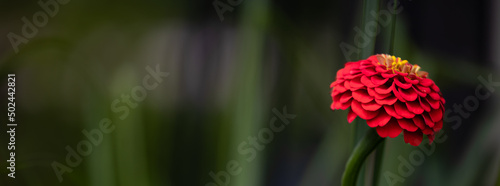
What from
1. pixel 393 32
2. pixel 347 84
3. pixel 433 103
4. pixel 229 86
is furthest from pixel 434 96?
pixel 229 86

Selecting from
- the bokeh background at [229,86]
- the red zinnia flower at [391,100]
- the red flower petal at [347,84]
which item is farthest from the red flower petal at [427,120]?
the bokeh background at [229,86]

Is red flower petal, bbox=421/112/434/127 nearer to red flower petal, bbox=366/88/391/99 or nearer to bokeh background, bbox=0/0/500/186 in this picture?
red flower petal, bbox=366/88/391/99

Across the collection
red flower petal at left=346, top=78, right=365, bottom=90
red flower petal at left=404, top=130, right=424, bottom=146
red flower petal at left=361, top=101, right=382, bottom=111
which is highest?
red flower petal at left=346, top=78, right=365, bottom=90

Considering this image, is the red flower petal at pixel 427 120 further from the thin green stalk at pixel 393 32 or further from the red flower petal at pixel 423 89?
the thin green stalk at pixel 393 32

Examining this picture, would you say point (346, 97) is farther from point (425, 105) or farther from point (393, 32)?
point (393, 32)

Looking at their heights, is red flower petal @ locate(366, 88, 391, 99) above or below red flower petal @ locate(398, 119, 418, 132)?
above

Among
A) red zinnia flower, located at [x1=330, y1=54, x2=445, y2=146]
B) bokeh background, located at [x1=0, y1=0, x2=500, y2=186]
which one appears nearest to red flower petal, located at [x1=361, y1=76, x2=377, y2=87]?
red zinnia flower, located at [x1=330, y1=54, x2=445, y2=146]

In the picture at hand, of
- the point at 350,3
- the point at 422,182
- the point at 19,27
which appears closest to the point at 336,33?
the point at 350,3

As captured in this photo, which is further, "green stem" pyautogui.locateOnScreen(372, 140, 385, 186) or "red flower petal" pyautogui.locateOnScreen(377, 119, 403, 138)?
"green stem" pyautogui.locateOnScreen(372, 140, 385, 186)
